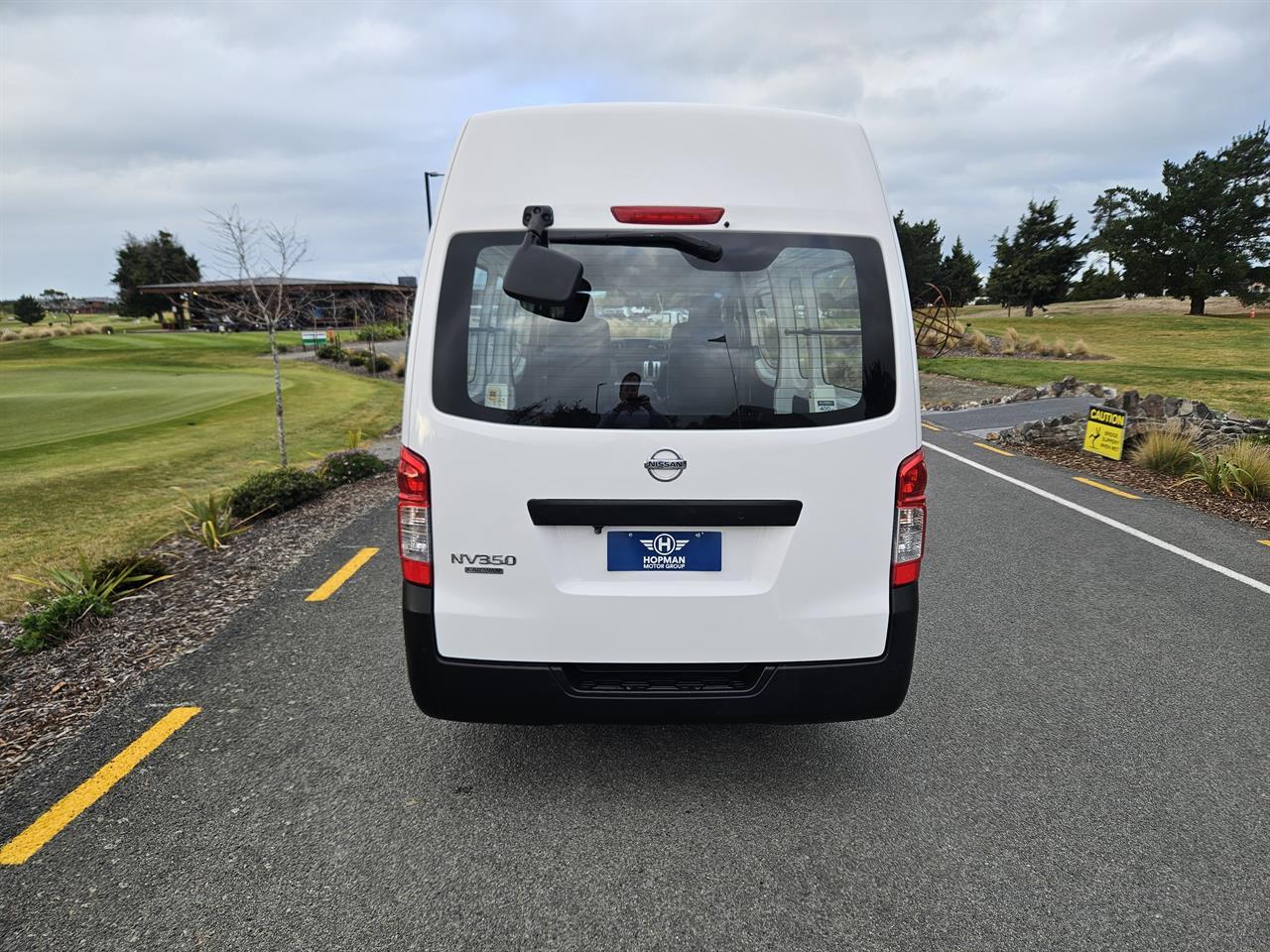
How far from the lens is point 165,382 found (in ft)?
77.3

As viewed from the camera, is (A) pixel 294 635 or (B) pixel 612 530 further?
(A) pixel 294 635

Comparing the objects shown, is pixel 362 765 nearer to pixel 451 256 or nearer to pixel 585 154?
pixel 451 256

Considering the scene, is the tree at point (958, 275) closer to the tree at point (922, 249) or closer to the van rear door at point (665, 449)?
the tree at point (922, 249)

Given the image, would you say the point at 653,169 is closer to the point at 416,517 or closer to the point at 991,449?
the point at 416,517

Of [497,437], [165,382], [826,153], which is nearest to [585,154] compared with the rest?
[826,153]

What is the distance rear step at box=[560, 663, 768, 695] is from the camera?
2746mm

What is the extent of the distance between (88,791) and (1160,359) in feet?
98.3

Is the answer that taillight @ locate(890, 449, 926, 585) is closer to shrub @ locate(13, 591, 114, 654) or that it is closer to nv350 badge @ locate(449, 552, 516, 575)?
nv350 badge @ locate(449, 552, 516, 575)

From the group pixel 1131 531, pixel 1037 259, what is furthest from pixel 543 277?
pixel 1037 259

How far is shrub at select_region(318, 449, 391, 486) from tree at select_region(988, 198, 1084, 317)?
5140 centimetres

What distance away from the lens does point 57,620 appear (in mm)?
4734

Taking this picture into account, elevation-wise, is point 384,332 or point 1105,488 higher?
point 384,332

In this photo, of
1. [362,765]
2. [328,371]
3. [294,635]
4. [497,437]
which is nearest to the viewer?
[497,437]

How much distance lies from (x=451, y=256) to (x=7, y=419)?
18308 millimetres
